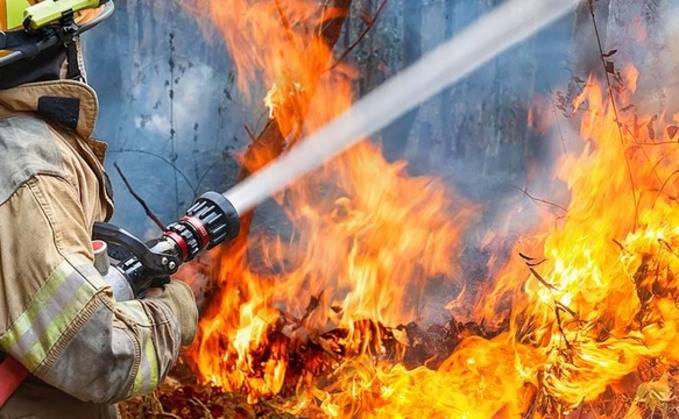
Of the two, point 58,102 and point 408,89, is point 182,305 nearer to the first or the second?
point 58,102

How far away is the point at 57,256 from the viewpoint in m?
1.81

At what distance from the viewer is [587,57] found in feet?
16.4

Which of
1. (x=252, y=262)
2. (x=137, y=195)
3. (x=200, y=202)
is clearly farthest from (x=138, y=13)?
(x=200, y=202)

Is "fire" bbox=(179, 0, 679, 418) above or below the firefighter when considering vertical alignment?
below

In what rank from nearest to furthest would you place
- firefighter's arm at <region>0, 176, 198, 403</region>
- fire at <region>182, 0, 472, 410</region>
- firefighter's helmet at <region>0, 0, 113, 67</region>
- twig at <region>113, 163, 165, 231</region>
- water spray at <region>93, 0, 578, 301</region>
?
firefighter's arm at <region>0, 176, 198, 403</region> → firefighter's helmet at <region>0, 0, 113, 67</region> → fire at <region>182, 0, 472, 410</region> → water spray at <region>93, 0, 578, 301</region> → twig at <region>113, 163, 165, 231</region>

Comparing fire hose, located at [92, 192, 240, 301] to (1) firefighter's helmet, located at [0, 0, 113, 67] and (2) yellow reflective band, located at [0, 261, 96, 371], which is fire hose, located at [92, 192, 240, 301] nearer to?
(2) yellow reflective band, located at [0, 261, 96, 371]

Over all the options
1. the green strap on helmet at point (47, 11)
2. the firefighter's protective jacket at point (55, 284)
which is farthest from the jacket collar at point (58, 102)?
the green strap on helmet at point (47, 11)

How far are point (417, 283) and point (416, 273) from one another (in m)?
0.08

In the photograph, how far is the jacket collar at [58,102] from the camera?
2000 mm

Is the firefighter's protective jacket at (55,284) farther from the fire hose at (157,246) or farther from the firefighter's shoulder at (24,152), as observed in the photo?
the fire hose at (157,246)

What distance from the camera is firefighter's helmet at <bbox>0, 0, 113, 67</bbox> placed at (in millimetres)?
1957

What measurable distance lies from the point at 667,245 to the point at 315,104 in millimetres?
2588

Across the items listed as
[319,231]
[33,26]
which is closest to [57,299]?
[33,26]

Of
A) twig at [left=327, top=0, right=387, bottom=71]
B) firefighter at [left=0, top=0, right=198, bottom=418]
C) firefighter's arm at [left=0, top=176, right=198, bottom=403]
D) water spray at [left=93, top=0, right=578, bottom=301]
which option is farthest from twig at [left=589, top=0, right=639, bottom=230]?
firefighter's arm at [left=0, top=176, right=198, bottom=403]
